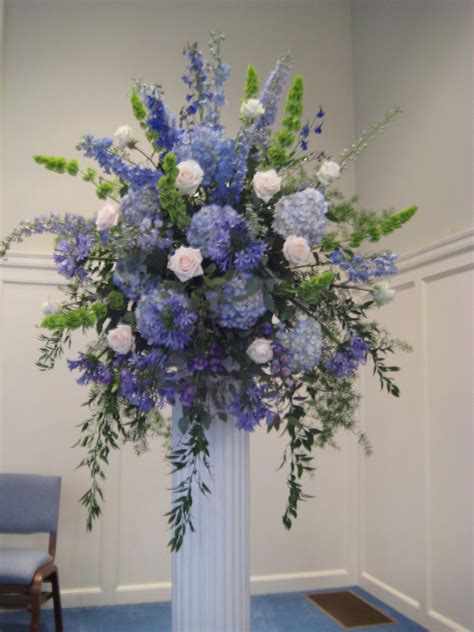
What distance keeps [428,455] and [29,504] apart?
202 cm

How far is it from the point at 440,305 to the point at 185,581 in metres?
2.55

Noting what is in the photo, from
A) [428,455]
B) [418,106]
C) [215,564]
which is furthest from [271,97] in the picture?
[418,106]

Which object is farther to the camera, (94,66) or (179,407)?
(94,66)

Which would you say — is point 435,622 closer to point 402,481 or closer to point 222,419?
point 402,481

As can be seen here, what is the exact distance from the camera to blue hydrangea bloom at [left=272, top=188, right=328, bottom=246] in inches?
41.4

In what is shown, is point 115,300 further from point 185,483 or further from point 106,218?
point 185,483

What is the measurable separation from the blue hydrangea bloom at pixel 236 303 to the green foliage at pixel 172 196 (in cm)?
12

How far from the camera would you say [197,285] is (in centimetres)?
108

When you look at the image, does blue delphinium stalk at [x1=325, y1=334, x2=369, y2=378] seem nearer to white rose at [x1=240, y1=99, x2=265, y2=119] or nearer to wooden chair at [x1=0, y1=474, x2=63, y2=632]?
white rose at [x1=240, y1=99, x2=265, y2=119]

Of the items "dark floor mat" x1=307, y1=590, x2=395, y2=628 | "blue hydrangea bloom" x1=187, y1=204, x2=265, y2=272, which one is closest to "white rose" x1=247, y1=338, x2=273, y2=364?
"blue hydrangea bloom" x1=187, y1=204, x2=265, y2=272

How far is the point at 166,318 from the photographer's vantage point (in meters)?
1.00

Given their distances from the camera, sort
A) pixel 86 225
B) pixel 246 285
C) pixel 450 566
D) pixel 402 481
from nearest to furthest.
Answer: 1. pixel 246 285
2. pixel 86 225
3. pixel 450 566
4. pixel 402 481

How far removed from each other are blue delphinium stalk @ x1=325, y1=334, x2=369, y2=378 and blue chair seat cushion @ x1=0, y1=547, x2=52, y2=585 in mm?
2268

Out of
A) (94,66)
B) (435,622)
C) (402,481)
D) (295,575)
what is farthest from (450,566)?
(94,66)
